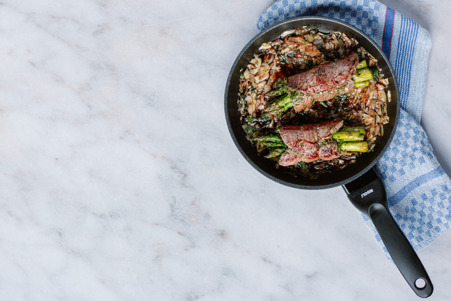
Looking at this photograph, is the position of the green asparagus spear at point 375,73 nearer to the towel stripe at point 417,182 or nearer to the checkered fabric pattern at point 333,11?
the checkered fabric pattern at point 333,11

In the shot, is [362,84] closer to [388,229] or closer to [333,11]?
[333,11]

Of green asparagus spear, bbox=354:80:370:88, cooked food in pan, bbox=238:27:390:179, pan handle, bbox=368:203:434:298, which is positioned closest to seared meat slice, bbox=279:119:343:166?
cooked food in pan, bbox=238:27:390:179

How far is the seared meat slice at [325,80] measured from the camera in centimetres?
124

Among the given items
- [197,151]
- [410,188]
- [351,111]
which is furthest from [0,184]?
[410,188]

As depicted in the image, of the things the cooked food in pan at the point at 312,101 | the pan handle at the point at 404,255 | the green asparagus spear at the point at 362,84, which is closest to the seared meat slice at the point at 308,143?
the cooked food in pan at the point at 312,101

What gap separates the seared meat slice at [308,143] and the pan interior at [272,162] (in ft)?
0.22

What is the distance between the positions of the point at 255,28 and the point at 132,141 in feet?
1.92

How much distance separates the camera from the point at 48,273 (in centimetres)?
157

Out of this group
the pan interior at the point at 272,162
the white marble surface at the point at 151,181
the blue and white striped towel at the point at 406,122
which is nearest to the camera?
the pan interior at the point at 272,162

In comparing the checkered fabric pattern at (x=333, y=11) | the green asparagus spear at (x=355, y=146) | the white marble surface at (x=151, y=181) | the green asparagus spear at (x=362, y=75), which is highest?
the checkered fabric pattern at (x=333, y=11)

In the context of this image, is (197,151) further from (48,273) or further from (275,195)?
(48,273)

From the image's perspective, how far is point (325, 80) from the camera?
4.07 ft

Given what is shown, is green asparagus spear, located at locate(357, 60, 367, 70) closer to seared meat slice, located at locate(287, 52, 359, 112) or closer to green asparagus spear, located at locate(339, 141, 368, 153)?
seared meat slice, located at locate(287, 52, 359, 112)

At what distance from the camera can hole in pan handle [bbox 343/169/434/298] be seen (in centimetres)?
123
